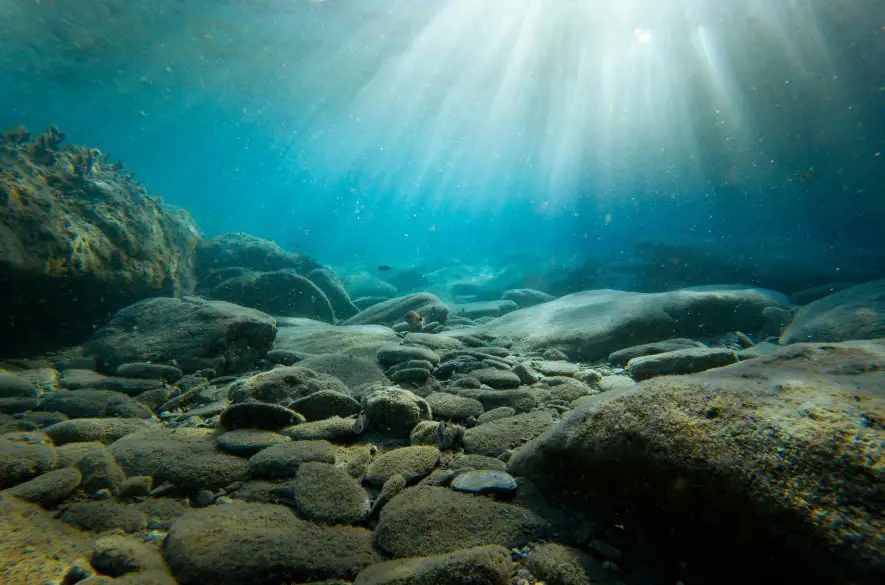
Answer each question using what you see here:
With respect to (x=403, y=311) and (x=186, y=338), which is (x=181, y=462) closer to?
(x=186, y=338)

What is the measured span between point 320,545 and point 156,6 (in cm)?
2876

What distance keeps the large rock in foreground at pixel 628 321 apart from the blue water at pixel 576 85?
49.1ft

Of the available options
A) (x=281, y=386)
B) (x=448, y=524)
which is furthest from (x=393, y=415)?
(x=281, y=386)

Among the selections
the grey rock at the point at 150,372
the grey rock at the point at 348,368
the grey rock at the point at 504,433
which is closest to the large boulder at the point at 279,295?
the grey rock at the point at 150,372

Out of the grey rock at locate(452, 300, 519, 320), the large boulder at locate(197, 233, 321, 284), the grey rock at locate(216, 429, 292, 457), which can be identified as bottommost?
the grey rock at locate(216, 429, 292, 457)

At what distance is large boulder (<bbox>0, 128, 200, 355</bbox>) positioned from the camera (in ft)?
20.6

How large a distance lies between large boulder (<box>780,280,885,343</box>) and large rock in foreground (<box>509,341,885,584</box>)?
4.67m

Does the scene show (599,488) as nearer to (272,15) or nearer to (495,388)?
(495,388)

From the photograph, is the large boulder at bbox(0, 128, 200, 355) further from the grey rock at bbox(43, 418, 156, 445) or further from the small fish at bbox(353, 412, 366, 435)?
the small fish at bbox(353, 412, 366, 435)

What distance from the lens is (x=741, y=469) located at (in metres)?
1.52

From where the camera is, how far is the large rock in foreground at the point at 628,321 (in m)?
6.24

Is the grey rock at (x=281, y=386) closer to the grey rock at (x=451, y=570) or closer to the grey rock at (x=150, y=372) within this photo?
the grey rock at (x=150, y=372)

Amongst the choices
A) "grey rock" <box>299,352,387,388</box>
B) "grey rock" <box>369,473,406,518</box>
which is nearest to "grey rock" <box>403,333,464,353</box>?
"grey rock" <box>299,352,387,388</box>

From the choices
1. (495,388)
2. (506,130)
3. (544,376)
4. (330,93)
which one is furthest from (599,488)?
(506,130)
